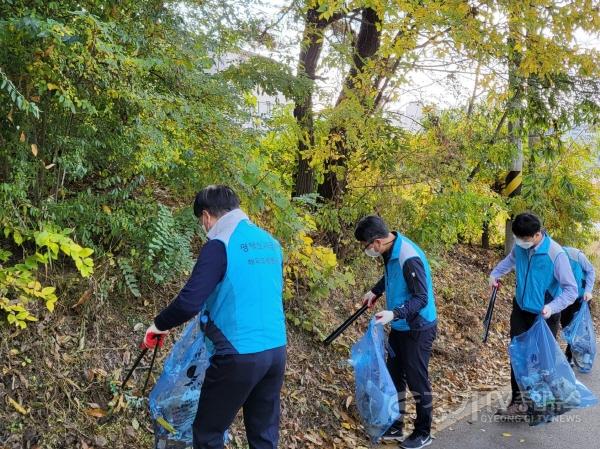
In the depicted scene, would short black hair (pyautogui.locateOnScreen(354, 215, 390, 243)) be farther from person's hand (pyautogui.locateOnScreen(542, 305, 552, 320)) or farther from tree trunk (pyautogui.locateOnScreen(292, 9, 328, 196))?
tree trunk (pyautogui.locateOnScreen(292, 9, 328, 196))

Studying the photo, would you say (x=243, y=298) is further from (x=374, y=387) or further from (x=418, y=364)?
(x=418, y=364)

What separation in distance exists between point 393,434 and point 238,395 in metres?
2.16

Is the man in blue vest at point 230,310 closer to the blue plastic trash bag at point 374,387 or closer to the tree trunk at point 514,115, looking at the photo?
the blue plastic trash bag at point 374,387

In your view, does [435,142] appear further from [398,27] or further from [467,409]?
[467,409]

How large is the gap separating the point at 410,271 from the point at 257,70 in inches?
108

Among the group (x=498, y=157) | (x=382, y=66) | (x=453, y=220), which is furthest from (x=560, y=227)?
(x=382, y=66)

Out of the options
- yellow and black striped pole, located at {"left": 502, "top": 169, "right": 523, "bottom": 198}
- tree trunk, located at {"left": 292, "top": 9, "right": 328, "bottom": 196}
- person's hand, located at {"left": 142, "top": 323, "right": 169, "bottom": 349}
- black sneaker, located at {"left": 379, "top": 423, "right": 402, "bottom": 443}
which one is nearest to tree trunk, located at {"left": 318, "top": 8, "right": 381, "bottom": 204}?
tree trunk, located at {"left": 292, "top": 9, "right": 328, "bottom": 196}

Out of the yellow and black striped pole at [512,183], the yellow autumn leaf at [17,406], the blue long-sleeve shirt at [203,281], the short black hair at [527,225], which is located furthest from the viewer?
the yellow and black striped pole at [512,183]

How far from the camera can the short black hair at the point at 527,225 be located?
14.6 feet

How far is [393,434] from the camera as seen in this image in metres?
4.38

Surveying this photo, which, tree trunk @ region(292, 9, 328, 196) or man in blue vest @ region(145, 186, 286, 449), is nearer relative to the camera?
man in blue vest @ region(145, 186, 286, 449)

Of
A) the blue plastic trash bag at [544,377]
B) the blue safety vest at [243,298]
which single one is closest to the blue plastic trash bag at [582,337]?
the blue plastic trash bag at [544,377]

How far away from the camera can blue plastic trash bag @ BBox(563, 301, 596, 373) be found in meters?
5.96

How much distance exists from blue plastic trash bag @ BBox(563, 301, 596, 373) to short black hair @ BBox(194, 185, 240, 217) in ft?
15.6
